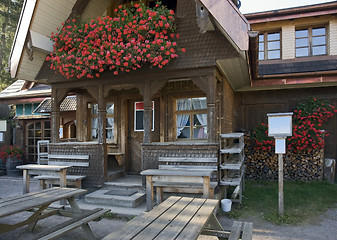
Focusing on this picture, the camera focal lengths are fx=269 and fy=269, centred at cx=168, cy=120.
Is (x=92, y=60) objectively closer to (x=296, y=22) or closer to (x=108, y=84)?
(x=108, y=84)

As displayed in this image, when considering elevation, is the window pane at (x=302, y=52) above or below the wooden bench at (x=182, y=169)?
above

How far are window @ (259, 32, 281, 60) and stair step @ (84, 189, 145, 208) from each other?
6152mm

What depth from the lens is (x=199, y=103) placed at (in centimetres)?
676

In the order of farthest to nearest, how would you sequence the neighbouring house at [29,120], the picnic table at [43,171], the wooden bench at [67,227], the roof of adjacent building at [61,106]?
the neighbouring house at [29,120], the roof of adjacent building at [61,106], the picnic table at [43,171], the wooden bench at [67,227]

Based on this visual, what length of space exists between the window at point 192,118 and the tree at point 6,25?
43.1 ft

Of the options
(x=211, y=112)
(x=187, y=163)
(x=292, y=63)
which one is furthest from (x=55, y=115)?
(x=292, y=63)

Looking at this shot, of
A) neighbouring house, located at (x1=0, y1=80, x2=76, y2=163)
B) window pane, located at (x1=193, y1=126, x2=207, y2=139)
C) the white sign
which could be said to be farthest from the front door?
the white sign

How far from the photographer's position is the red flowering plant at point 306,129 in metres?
7.15

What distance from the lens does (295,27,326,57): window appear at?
840 cm

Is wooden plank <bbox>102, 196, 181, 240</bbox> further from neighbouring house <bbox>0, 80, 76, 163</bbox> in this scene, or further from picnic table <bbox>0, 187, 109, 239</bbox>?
neighbouring house <bbox>0, 80, 76, 163</bbox>

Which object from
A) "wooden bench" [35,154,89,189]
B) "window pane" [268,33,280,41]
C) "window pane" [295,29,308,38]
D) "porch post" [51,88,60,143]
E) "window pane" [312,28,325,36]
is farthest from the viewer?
"window pane" [268,33,280,41]

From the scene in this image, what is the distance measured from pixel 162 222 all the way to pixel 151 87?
12.1 ft

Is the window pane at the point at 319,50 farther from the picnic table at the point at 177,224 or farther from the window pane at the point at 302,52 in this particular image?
the picnic table at the point at 177,224

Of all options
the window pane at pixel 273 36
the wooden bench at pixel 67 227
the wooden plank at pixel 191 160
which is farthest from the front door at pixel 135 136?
the window pane at pixel 273 36
